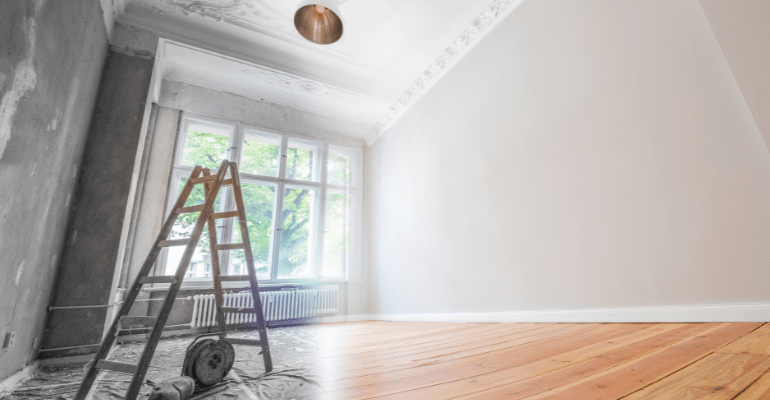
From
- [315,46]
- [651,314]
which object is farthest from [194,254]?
[651,314]

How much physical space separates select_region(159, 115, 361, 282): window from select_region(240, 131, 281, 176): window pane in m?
0.02

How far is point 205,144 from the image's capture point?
196 inches

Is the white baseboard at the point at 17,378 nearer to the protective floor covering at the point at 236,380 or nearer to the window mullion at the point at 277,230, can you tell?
the protective floor covering at the point at 236,380

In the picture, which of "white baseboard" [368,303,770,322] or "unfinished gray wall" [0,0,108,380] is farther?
"white baseboard" [368,303,770,322]

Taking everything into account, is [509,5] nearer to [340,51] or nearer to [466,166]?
[466,166]

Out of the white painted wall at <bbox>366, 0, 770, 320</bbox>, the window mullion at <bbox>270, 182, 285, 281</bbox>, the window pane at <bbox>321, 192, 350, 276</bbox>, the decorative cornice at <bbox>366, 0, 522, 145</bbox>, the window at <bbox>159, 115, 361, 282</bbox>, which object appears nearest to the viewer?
the white painted wall at <bbox>366, 0, 770, 320</bbox>

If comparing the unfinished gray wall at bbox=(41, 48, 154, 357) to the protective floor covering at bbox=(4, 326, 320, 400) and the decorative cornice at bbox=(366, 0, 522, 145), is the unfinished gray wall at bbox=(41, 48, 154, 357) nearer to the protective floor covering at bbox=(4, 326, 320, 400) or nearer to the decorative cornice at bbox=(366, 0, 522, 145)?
the protective floor covering at bbox=(4, 326, 320, 400)

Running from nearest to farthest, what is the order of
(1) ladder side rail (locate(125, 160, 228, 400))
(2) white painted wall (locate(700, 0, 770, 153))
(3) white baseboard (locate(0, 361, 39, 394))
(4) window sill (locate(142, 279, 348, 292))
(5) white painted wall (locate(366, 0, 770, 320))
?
(1) ladder side rail (locate(125, 160, 228, 400)), (2) white painted wall (locate(700, 0, 770, 153)), (3) white baseboard (locate(0, 361, 39, 394)), (5) white painted wall (locate(366, 0, 770, 320)), (4) window sill (locate(142, 279, 348, 292))

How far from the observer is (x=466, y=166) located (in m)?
3.66

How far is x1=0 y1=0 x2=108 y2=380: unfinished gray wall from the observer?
1.54 meters

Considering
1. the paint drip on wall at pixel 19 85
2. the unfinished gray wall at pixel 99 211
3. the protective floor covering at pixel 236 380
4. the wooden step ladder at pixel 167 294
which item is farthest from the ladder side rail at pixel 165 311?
the unfinished gray wall at pixel 99 211

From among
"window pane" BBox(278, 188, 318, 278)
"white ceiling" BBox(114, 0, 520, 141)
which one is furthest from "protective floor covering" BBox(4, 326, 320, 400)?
"white ceiling" BBox(114, 0, 520, 141)

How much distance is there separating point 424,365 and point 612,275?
164 centimetres

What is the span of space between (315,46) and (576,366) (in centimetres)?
428
